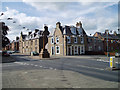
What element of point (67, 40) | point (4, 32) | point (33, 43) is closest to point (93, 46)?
point (67, 40)

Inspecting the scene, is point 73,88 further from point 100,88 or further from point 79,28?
point 79,28

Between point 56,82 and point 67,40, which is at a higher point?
point 67,40

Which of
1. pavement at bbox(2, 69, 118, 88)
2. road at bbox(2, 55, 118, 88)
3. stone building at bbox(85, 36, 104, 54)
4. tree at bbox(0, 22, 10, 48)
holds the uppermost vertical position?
tree at bbox(0, 22, 10, 48)

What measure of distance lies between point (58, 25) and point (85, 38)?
10.3 m

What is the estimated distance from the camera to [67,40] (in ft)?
128

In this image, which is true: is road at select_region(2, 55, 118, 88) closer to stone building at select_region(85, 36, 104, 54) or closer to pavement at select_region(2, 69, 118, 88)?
pavement at select_region(2, 69, 118, 88)

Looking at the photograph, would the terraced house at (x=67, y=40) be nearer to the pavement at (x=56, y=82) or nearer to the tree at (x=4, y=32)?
the tree at (x=4, y=32)

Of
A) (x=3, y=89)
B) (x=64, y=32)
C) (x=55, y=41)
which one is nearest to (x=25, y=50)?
(x=55, y=41)

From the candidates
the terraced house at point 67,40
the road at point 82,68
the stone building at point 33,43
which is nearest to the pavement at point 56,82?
the road at point 82,68

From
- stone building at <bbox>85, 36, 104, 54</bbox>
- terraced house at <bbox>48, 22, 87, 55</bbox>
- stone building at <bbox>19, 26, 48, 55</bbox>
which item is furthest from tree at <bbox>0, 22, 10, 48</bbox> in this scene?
stone building at <bbox>85, 36, 104, 54</bbox>

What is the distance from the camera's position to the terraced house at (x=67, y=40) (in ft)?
127

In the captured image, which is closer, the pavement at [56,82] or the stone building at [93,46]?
the pavement at [56,82]

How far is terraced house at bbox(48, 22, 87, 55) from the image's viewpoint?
38812 millimetres

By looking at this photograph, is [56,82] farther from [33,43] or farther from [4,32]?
[33,43]
